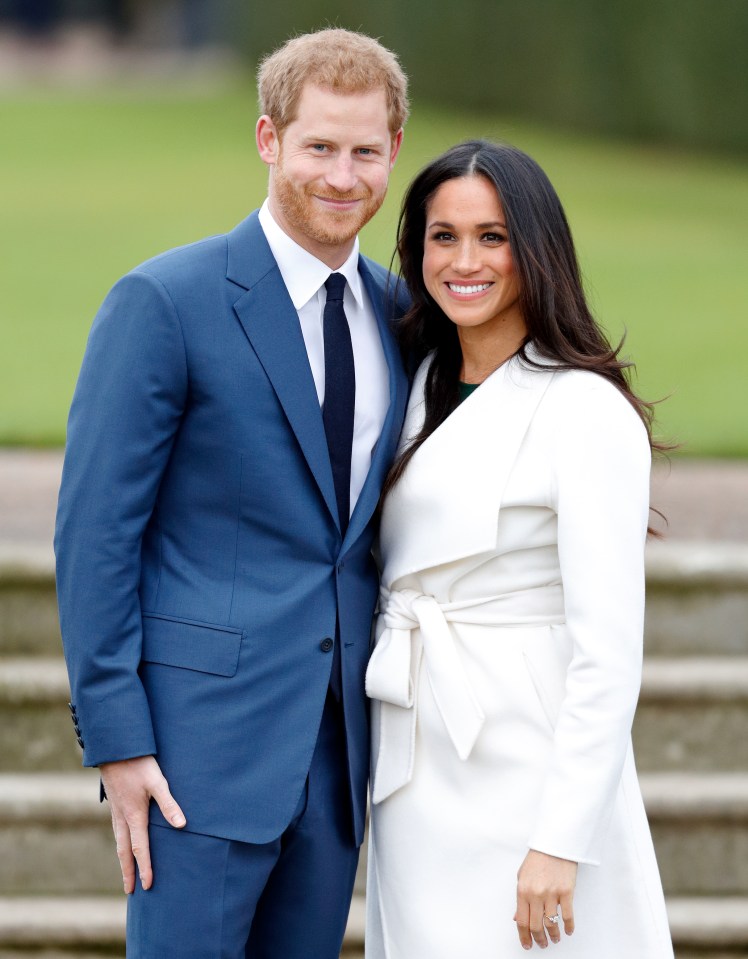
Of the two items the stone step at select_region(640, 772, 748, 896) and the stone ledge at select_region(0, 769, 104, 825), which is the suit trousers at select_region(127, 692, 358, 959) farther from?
the stone step at select_region(640, 772, 748, 896)

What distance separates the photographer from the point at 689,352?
6559mm

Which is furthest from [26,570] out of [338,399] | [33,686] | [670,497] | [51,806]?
[670,497]

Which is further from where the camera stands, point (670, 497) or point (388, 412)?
point (670, 497)

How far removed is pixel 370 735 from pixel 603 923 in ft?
1.60

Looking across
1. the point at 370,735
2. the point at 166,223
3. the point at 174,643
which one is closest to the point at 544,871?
the point at 370,735

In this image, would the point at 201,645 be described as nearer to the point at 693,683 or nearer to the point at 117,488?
the point at 117,488

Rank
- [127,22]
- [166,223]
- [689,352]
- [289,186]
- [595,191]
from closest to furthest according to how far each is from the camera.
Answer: [289,186] < [689,352] < [166,223] < [595,191] < [127,22]

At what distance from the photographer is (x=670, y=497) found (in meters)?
4.54

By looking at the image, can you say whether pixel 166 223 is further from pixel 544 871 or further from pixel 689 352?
pixel 544 871

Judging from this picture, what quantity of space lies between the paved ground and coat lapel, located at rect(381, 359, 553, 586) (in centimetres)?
177

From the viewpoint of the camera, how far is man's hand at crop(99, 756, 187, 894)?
2.20 m

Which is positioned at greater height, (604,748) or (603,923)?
(604,748)

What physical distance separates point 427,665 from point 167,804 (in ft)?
1.53

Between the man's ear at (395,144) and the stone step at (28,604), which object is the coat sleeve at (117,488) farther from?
the stone step at (28,604)
